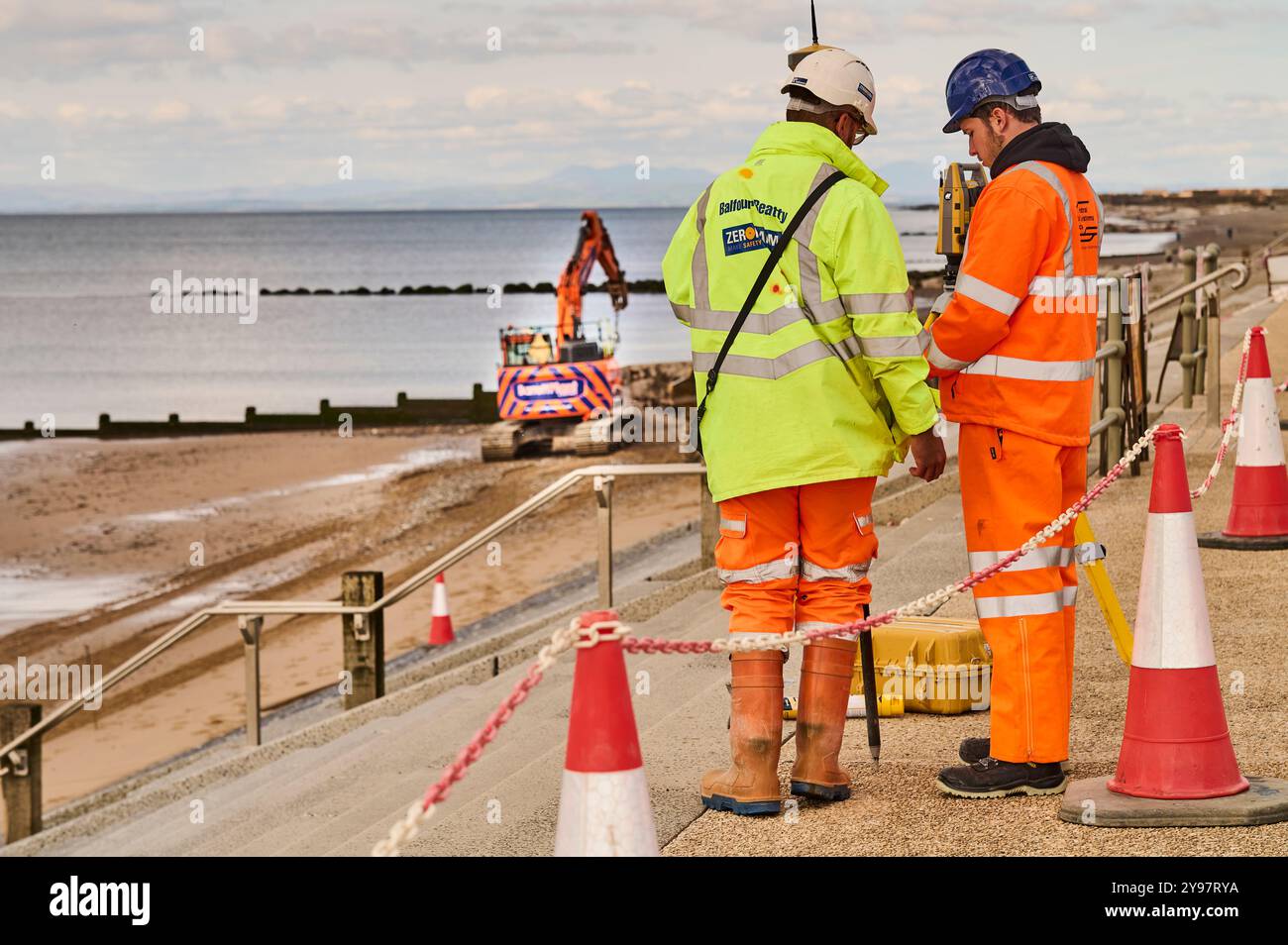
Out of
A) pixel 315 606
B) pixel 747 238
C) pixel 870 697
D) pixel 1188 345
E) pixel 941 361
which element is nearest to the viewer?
pixel 747 238

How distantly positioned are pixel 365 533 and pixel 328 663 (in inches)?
346

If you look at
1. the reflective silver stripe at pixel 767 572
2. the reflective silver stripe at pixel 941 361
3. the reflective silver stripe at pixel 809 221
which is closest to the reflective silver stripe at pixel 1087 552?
the reflective silver stripe at pixel 941 361

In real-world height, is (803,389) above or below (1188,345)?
below

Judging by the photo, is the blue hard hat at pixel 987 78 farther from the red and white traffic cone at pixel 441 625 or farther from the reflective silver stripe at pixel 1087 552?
the red and white traffic cone at pixel 441 625

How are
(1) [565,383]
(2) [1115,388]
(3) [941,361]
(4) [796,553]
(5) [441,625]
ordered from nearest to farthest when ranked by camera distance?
1. (4) [796,553]
2. (3) [941,361]
3. (2) [1115,388]
4. (5) [441,625]
5. (1) [565,383]

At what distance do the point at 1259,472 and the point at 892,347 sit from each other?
15.4ft

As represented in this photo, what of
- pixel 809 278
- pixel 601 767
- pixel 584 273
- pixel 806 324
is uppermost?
pixel 584 273

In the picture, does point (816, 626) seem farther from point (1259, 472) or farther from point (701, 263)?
point (1259, 472)

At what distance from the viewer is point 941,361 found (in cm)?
481

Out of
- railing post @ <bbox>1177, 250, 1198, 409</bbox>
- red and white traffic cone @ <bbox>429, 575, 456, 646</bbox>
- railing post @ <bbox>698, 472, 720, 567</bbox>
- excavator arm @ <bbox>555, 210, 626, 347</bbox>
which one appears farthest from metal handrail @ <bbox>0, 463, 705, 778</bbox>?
excavator arm @ <bbox>555, 210, 626, 347</bbox>

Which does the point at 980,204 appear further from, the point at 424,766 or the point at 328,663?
the point at 328,663

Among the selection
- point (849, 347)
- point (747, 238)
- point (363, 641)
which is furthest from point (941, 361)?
point (363, 641)

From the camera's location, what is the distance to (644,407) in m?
34.7

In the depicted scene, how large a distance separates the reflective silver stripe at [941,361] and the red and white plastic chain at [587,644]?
19.9 inches
